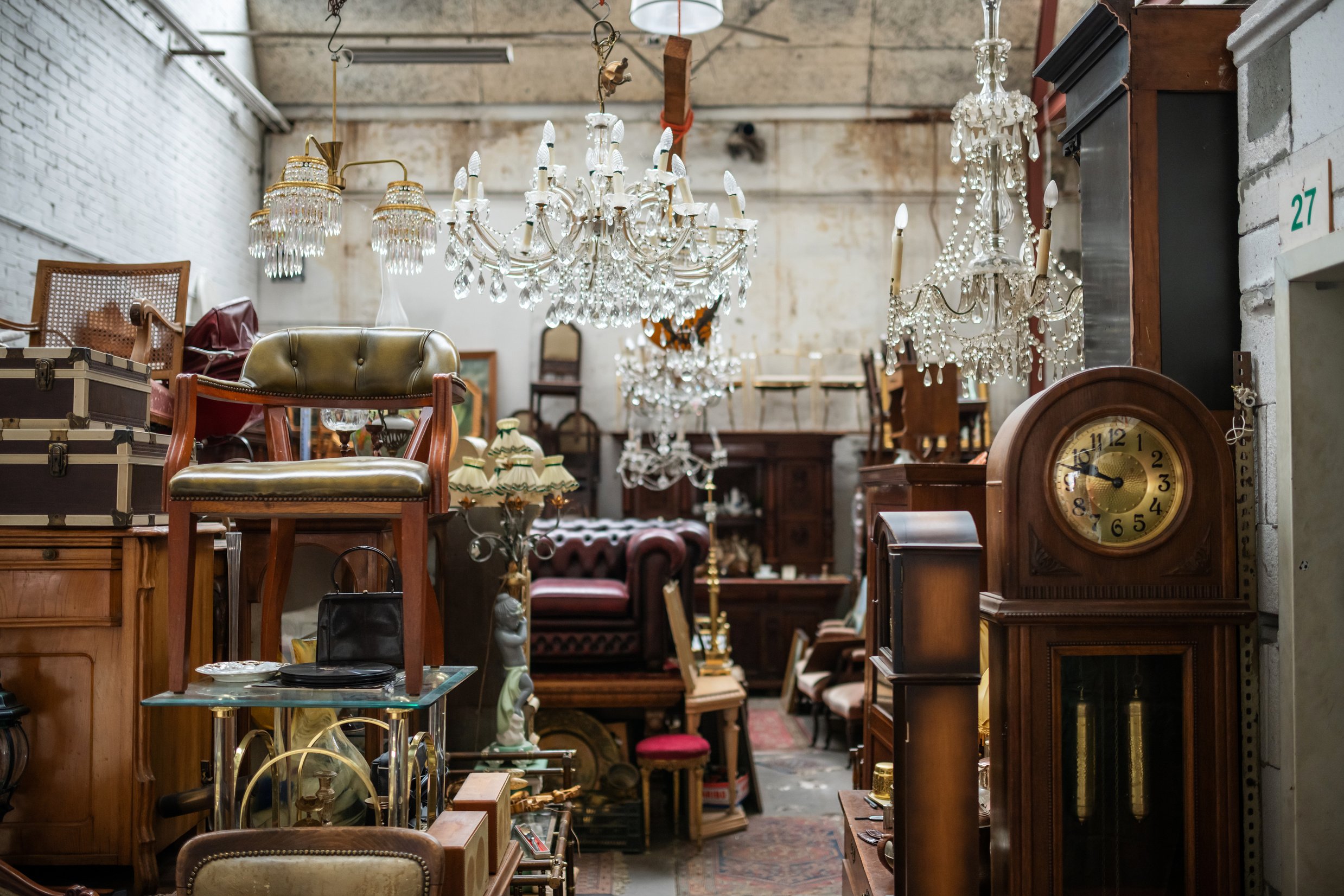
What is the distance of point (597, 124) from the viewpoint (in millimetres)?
3721

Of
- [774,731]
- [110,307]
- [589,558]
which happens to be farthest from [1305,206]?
[774,731]

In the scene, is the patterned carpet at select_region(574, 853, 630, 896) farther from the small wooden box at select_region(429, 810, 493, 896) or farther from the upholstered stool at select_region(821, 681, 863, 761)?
the small wooden box at select_region(429, 810, 493, 896)

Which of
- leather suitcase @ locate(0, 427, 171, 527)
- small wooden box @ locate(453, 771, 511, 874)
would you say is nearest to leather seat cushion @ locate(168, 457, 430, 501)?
leather suitcase @ locate(0, 427, 171, 527)

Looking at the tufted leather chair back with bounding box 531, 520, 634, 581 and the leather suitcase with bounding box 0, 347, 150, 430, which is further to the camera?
the tufted leather chair back with bounding box 531, 520, 634, 581

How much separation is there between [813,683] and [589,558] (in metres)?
2.31

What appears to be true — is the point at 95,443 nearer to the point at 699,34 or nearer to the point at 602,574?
the point at 602,574

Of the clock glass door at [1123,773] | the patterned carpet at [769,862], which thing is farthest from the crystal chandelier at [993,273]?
the patterned carpet at [769,862]

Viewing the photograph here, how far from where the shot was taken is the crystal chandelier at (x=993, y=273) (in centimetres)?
328

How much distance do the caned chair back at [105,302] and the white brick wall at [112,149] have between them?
1.12m

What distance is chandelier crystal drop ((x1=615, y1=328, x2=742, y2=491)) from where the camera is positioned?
6.99 metres

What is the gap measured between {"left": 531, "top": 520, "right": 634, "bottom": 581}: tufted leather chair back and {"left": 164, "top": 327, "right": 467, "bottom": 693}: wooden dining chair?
2.64m

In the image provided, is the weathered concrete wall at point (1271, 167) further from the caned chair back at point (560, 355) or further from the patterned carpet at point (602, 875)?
the caned chair back at point (560, 355)

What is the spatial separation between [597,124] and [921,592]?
2.24 meters

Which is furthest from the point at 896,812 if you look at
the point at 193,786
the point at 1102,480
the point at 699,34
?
the point at 699,34
